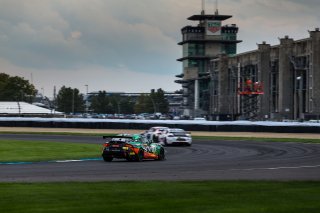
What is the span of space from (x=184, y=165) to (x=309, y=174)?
21.5ft

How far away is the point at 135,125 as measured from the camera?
79.4 meters

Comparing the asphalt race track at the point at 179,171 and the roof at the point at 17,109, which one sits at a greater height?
the roof at the point at 17,109

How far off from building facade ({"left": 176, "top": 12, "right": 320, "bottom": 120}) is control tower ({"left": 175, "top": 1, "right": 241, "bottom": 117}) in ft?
15.1

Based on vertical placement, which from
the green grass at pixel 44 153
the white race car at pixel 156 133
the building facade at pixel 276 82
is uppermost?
the building facade at pixel 276 82

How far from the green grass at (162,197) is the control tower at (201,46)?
160243mm

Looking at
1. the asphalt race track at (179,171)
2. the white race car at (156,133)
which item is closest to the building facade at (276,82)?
the white race car at (156,133)

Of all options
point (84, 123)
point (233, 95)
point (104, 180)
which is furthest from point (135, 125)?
point (233, 95)

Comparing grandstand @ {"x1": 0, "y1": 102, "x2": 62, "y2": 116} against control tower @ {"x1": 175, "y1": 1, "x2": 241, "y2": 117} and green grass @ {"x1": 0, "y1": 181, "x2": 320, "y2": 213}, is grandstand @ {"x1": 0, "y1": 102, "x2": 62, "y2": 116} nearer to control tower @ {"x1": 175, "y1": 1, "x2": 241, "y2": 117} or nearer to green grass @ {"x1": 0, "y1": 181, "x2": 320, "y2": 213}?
control tower @ {"x1": 175, "y1": 1, "x2": 241, "y2": 117}

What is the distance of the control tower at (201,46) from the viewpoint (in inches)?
Result: 7308

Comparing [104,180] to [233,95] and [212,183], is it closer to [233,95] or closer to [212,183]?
[212,183]

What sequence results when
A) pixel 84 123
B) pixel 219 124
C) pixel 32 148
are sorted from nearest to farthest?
pixel 32 148, pixel 219 124, pixel 84 123

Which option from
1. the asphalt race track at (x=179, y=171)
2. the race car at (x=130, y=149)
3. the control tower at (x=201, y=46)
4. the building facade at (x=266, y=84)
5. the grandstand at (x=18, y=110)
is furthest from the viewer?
the control tower at (x=201, y=46)

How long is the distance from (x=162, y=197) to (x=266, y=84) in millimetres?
110862

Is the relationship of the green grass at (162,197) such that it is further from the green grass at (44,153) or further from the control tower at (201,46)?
the control tower at (201,46)
